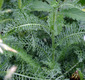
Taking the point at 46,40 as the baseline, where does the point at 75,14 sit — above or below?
above

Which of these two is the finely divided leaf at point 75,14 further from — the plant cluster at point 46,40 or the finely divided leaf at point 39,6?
the finely divided leaf at point 39,6

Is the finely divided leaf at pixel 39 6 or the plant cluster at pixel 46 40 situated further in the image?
the finely divided leaf at pixel 39 6

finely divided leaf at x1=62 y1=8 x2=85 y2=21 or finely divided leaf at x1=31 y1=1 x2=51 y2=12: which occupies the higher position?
finely divided leaf at x1=31 y1=1 x2=51 y2=12

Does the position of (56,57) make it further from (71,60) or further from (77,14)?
(77,14)

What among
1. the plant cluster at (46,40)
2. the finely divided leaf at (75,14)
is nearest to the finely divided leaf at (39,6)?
the plant cluster at (46,40)

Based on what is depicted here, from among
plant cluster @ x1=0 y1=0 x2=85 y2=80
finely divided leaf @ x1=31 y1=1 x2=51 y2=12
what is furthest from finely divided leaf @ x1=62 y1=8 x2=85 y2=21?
finely divided leaf @ x1=31 y1=1 x2=51 y2=12

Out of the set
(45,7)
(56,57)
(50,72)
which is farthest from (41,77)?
(45,7)

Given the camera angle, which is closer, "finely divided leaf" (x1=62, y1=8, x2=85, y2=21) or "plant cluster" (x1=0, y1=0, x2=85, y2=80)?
"plant cluster" (x1=0, y1=0, x2=85, y2=80)

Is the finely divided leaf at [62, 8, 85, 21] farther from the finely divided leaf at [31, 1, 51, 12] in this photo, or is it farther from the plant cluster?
the finely divided leaf at [31, 1, 51, 12]

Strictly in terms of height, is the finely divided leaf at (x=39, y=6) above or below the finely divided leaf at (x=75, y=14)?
above

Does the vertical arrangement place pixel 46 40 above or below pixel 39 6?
below

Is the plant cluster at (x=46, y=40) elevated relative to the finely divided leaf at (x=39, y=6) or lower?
lower
